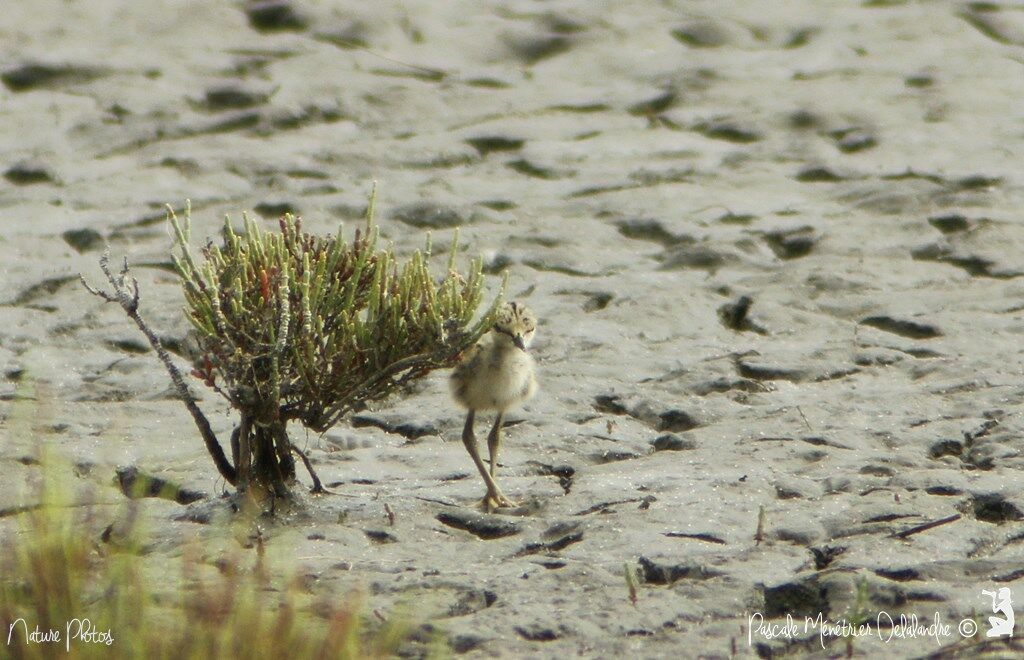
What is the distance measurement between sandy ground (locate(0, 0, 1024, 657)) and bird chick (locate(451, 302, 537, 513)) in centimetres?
23

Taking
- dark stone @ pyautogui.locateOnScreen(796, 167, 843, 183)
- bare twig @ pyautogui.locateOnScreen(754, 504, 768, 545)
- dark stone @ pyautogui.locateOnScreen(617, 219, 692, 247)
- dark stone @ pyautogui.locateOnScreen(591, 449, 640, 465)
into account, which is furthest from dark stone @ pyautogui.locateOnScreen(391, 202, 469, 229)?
bare twig @ pyautogui.locateOnScreen(754, 504, 768, 545)

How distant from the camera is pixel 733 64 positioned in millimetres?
13383

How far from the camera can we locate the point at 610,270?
957 cm

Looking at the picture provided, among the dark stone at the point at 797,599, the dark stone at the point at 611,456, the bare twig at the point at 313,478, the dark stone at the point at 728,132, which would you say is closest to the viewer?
the dark stone at the point at 797,599

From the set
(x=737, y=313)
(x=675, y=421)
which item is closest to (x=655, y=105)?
(x=737, y=313)

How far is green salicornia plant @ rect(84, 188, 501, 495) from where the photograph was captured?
606 centimetres

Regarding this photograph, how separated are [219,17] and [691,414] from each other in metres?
7.79

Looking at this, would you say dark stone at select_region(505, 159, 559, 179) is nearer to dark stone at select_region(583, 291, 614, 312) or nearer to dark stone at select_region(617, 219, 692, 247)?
dark stone at select_region(617, 219, 692, 247)

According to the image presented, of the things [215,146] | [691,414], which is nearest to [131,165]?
[215,146]

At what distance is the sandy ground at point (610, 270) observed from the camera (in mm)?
5457

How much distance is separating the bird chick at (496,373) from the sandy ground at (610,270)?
231 millimetres

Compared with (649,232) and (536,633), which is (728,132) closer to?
(649,232)

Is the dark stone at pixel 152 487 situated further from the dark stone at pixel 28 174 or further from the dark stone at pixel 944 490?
the dark stone at pixel 28 174

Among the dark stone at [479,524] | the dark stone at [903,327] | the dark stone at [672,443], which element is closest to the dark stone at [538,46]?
the dark stone at [903,327]
